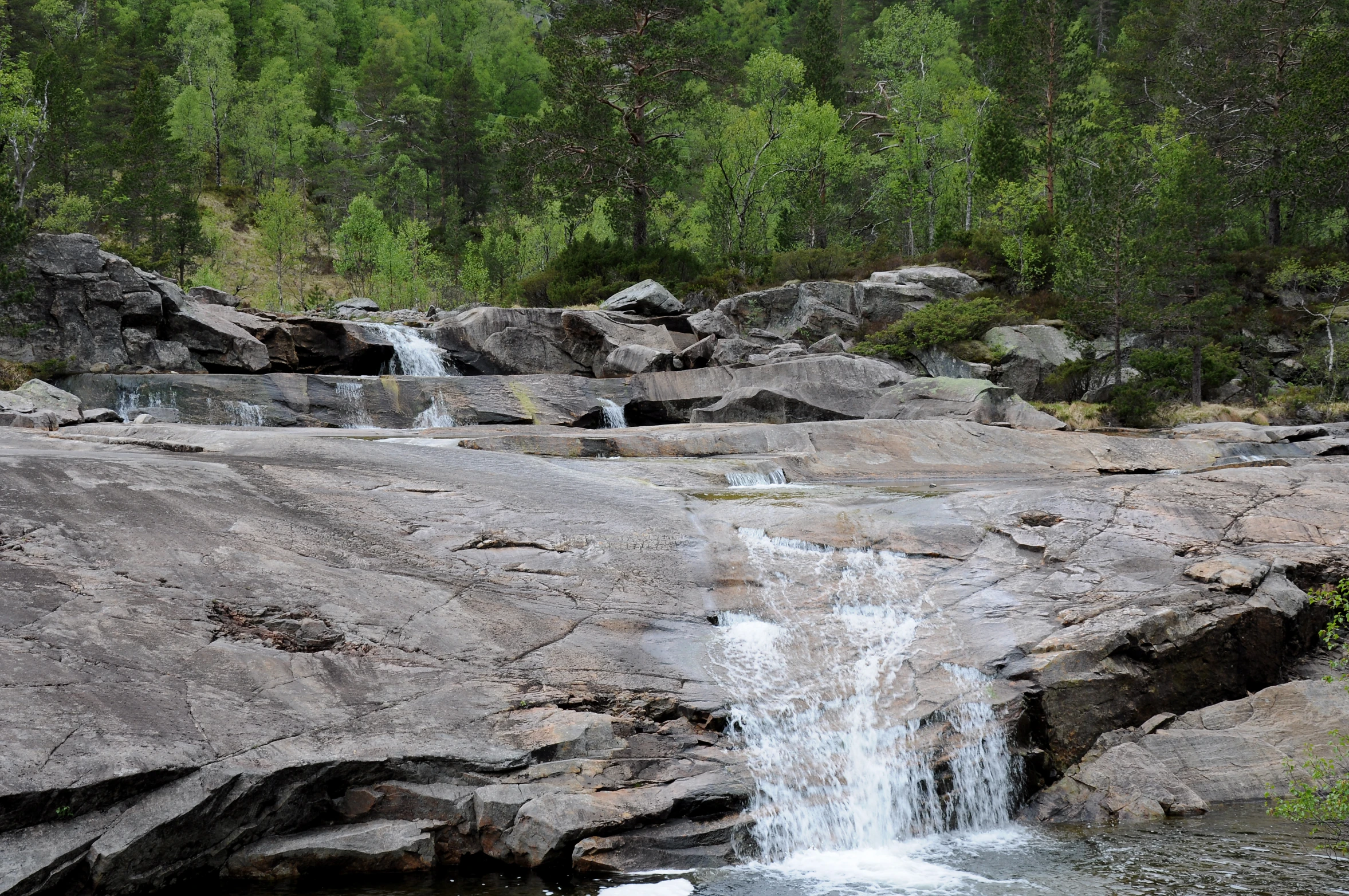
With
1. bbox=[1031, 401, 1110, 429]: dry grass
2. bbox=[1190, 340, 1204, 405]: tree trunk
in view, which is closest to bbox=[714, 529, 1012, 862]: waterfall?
bbox=[1031, 401, 1110, 429]: dry grass

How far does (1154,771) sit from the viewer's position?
888 cm

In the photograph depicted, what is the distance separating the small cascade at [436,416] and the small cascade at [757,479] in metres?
9.83

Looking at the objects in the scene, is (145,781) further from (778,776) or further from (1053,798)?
(1053,798)

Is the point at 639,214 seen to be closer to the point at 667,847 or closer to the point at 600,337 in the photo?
the point at 600,337

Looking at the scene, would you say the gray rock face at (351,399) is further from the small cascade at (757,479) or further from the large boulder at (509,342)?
the small cascade at (757,479)

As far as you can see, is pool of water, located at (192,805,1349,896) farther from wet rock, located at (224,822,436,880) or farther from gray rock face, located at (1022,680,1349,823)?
gray rock face, located at (1022,680,1349,823)

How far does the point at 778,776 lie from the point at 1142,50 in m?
56.7

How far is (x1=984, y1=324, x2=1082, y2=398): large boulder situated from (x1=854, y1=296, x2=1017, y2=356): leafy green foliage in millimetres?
969

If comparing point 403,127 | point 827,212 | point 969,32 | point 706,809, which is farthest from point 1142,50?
point 706,809

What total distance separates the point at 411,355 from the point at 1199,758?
24.9 m

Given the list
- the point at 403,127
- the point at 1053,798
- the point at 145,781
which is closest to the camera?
the point at 145,781

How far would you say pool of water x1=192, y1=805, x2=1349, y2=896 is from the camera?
22.5 feet

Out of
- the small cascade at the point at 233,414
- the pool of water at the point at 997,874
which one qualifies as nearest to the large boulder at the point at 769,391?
the small cascade at the point at 233,414

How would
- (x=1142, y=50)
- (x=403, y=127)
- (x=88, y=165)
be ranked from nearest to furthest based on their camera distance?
(x=88, y=165) < (x=1142, y=50) < (x=403, y=127)
